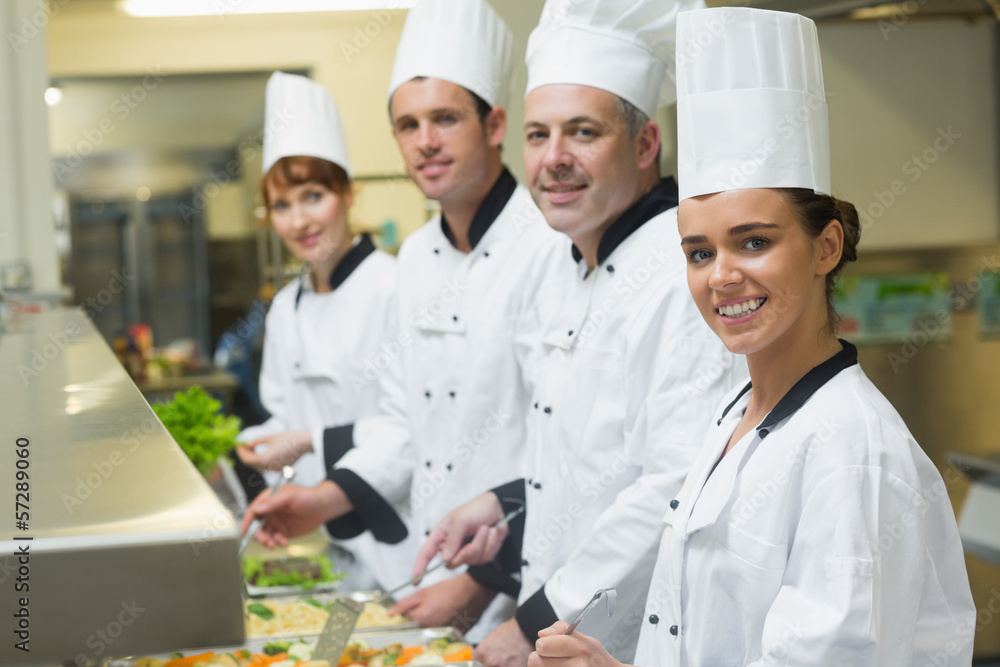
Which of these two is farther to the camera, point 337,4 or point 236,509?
point 337,4

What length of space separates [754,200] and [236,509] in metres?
1.48

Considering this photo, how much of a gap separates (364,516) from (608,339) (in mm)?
874

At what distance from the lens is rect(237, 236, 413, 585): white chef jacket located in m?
2.41

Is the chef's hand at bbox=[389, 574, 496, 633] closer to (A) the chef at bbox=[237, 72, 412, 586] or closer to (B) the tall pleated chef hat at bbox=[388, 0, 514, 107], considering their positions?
(A) the chef at bbox=[237, 72, 412, 586]

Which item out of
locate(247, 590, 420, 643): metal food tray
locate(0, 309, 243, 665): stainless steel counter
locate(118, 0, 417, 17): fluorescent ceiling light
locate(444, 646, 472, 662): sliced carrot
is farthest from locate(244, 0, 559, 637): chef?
locate(118, 0, 417, 17): fluorescent ceiling light

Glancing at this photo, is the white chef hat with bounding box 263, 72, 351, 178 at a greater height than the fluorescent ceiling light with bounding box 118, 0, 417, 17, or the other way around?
the fluorescent ceiling light with bounding box 118, 0, 417, 17

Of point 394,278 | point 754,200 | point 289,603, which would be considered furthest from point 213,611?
point 394,278

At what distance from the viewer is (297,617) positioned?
1.70 m

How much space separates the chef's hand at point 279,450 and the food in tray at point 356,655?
0.82 meters

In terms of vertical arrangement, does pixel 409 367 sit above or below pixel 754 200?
below

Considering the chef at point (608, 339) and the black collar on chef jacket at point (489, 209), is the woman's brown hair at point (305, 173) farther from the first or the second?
the chef at point (608, 339)

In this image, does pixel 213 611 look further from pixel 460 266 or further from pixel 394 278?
pixel 394 278

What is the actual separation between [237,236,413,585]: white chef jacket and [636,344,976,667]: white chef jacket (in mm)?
1390

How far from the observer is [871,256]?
3225 mm
